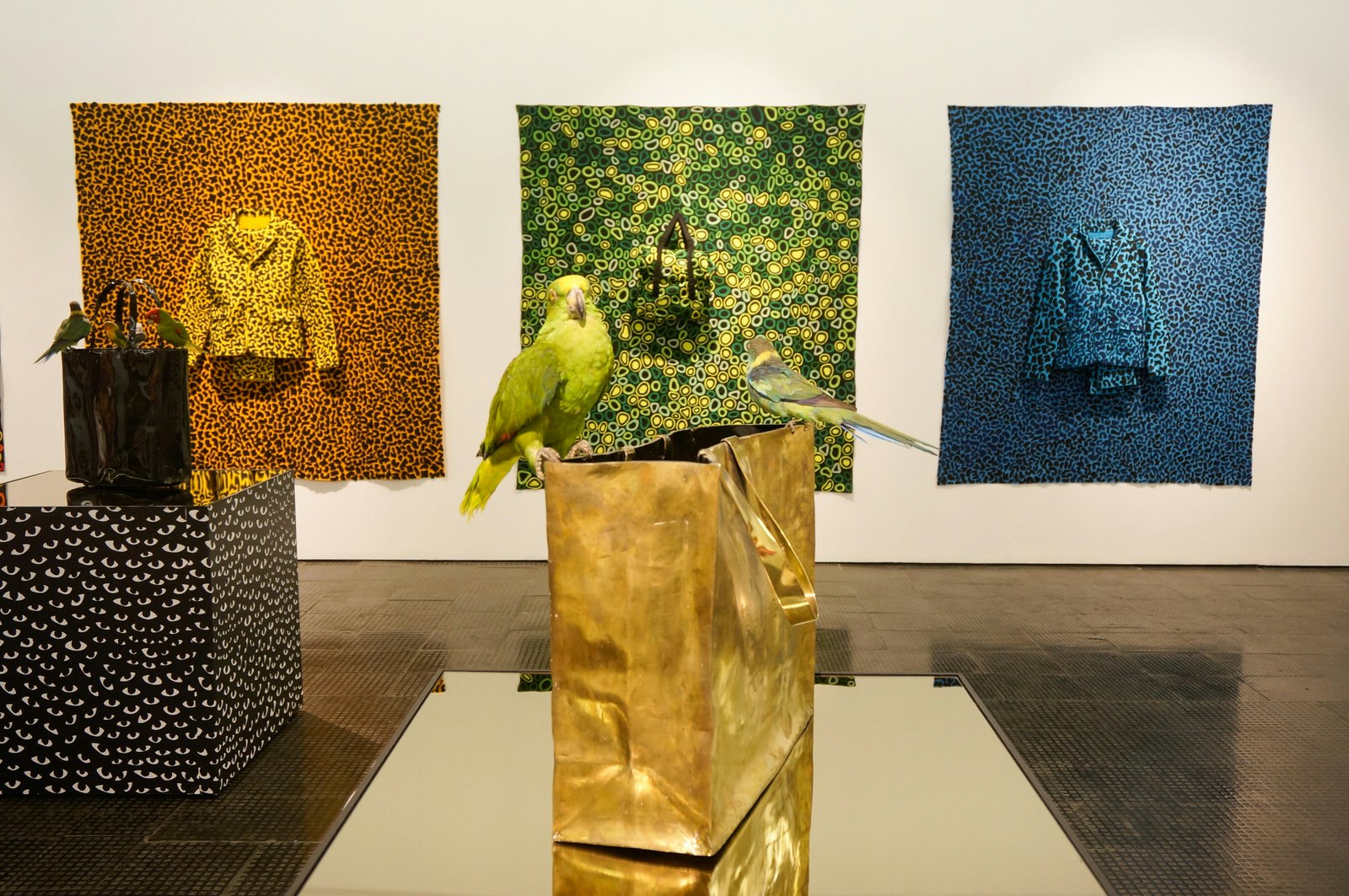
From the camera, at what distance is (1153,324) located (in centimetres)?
445

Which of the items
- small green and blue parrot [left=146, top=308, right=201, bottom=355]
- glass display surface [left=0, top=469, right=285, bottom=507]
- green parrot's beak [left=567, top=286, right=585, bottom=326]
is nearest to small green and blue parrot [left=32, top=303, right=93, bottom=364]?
small green and blue parrot [left=146, top=308, right=201, bottom=355]

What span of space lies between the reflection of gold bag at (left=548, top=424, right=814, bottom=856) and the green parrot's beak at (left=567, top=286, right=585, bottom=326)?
1668 millimetres

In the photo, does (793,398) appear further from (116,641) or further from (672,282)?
(672,282)

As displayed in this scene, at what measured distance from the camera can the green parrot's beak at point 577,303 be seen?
2.77 m

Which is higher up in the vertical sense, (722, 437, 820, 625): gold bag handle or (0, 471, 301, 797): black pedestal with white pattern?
(722, 437, 820, 625): gold bag handle

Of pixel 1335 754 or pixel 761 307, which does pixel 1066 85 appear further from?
pixel 1335 754

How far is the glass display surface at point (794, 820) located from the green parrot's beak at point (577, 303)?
1.35 m

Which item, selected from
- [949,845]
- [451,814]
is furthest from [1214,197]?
[451,814]

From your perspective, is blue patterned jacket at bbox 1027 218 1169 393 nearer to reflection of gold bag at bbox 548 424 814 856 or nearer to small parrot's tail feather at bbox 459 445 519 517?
small parrot's tail feather at bbox 459 445 519 517

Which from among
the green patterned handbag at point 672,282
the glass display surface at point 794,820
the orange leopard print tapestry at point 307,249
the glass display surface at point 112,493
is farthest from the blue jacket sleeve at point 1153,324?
the glass display surface at point 112,493

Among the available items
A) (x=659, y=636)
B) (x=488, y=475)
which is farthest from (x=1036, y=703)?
(x=659, y=636)

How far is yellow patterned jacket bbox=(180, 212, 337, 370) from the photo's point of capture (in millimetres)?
4410

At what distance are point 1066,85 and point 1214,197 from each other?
844mm

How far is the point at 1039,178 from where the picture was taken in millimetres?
4484
